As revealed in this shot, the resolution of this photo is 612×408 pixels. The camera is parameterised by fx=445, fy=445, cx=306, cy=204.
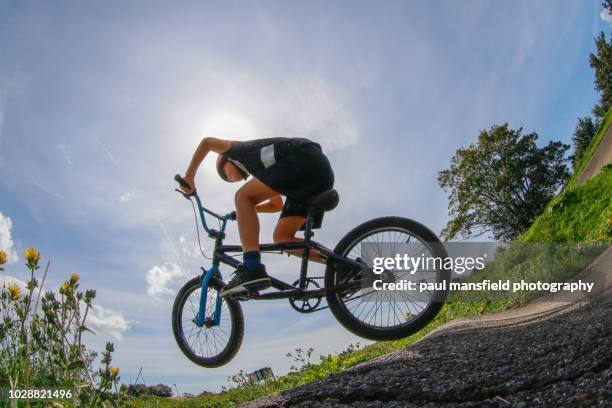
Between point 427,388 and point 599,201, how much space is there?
9.35m

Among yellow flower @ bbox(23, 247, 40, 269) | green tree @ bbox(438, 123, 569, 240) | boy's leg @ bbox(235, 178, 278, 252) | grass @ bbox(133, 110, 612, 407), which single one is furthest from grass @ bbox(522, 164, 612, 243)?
green tree @ bbox(438, 123, 569, 240)

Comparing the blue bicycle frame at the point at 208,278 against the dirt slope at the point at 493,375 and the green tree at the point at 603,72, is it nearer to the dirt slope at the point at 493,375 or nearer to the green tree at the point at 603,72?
the dirt slope at the point at 493,375

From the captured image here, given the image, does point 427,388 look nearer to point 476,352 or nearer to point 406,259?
point 476,352

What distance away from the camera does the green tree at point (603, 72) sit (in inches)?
1566

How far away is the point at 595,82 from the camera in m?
41.6

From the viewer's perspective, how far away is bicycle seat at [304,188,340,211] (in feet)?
15.3

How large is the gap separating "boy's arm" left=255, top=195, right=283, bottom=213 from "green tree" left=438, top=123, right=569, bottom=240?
27.9m

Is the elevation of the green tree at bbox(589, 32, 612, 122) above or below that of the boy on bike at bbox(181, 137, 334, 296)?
above

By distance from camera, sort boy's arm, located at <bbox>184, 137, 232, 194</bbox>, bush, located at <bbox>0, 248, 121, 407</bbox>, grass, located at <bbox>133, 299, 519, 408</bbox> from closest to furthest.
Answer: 1. bush, located at <bbox>0, 248, 121, 407</bbox>
2. boy's arm, located at <bbox>184, 137, 232, 194</bbox>
3. grass, located at <bbox>133, 299, 519, 408</bbox>

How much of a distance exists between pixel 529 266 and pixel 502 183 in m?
24.3

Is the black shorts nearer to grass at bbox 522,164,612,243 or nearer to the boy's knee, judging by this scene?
the boy's knee

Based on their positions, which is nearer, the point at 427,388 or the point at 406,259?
the point at 427,388

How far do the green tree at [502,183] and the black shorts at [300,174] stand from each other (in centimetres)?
2819

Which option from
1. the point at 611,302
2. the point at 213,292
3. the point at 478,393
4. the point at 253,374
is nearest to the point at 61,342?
the point at 478,393
